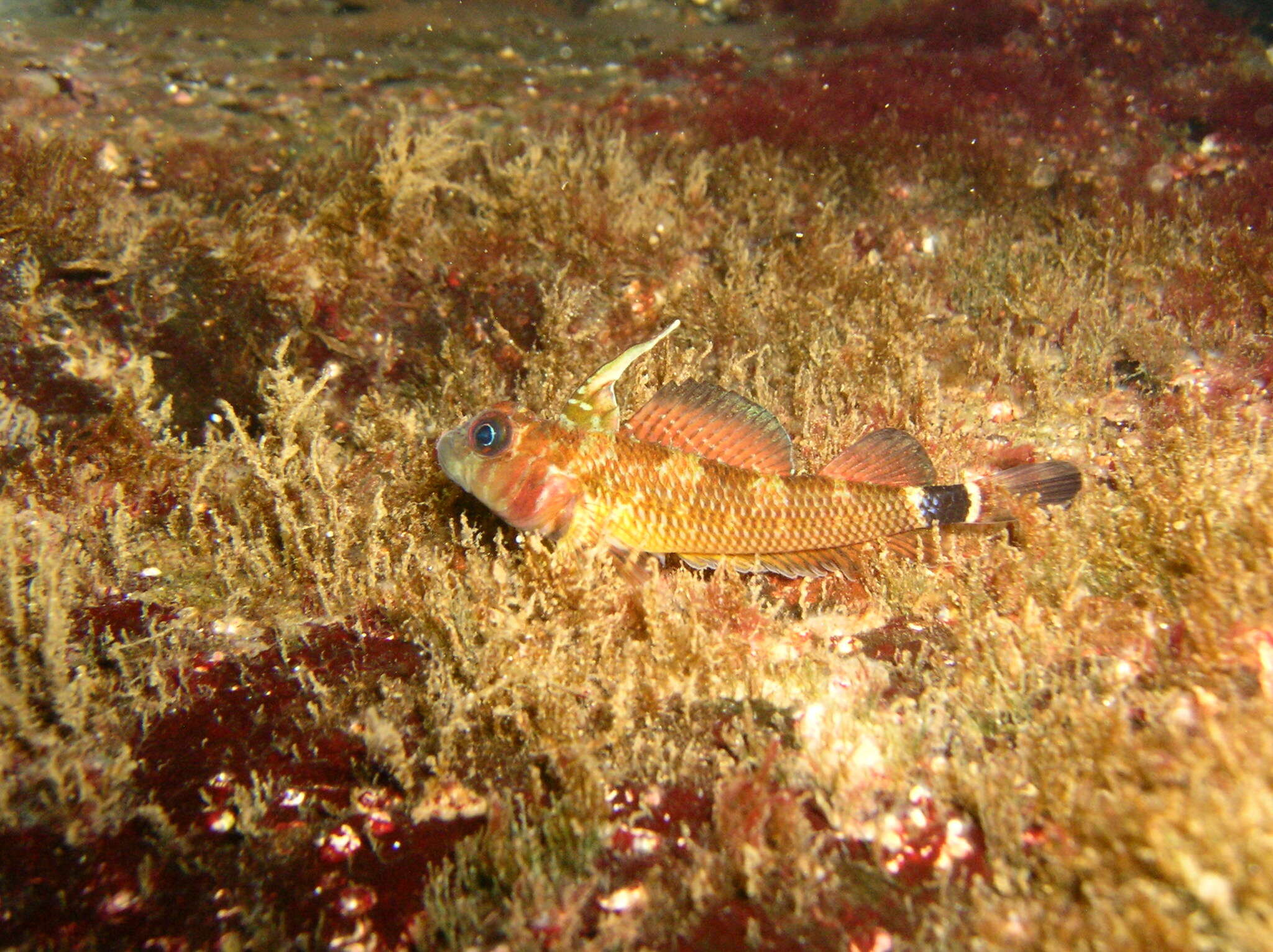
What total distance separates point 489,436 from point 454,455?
0.73 feet

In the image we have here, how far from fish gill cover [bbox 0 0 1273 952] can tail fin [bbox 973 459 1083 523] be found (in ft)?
0.43

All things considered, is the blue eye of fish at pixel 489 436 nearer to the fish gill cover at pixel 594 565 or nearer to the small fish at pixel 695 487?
the small fish at pixel 695 487

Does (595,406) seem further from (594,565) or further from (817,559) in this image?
(817,559)

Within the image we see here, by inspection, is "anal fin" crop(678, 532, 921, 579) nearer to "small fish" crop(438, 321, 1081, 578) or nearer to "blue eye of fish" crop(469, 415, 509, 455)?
"small fish" crop(438, 321, 1081, 578)

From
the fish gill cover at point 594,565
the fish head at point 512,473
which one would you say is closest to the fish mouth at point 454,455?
the fish head at point 512,473

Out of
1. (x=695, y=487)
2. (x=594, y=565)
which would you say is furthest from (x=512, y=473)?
(x=695, y=487)

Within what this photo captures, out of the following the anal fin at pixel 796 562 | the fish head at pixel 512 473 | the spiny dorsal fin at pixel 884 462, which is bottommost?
the anal fin at pixel 796 562

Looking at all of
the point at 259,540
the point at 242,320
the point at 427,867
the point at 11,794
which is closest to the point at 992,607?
the point at 427,867

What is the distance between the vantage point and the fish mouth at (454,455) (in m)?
3.29

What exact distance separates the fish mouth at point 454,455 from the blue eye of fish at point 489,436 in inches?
2.9

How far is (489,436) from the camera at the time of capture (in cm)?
325

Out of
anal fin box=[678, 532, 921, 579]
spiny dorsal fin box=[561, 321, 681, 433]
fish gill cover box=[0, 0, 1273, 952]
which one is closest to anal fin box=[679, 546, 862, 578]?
anal fin box=[678, 532, 921, 579]

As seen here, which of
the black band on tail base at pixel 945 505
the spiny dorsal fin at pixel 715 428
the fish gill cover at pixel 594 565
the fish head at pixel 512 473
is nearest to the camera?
the fish gill cover at pixel 594 565

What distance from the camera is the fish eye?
3.25 metres
